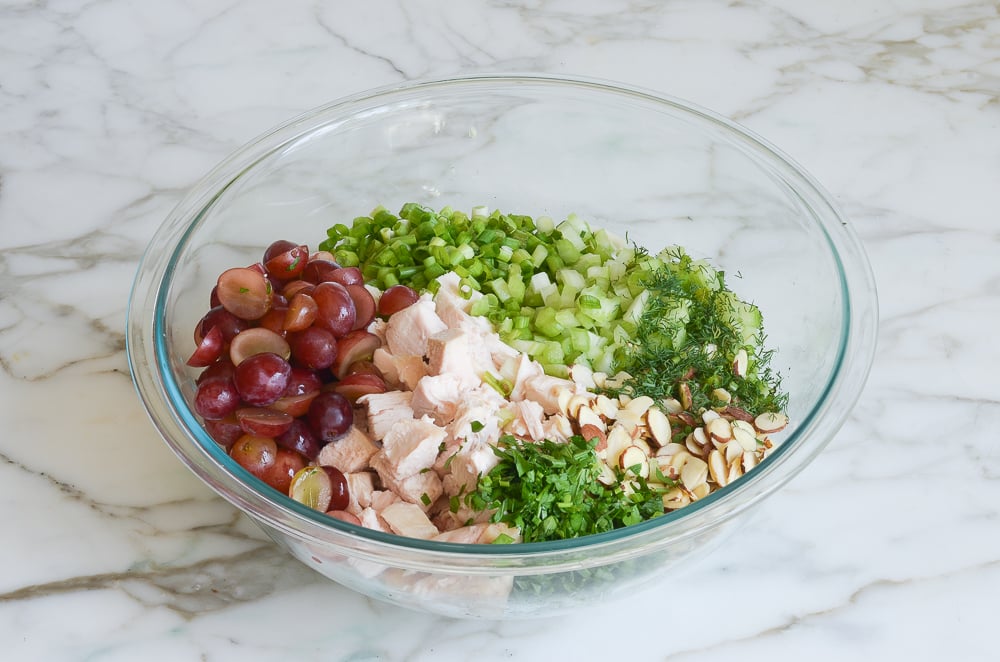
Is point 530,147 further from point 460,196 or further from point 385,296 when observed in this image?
point 385,296

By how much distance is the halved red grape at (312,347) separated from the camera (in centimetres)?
160

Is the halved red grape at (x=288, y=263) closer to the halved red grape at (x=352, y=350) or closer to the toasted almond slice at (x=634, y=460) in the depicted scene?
the halved red grape at (x=352, y=350)

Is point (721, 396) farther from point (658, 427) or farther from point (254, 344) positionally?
point (254, 344)

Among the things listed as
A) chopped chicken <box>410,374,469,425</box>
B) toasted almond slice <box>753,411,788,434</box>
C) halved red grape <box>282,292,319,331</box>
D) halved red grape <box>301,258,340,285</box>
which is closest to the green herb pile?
chopped chicken <box>410,374,469,425</box>

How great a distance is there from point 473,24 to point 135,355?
173 cm

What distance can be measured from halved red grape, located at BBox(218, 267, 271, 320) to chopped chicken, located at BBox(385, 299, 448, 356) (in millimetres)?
244

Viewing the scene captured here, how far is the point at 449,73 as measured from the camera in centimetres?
269

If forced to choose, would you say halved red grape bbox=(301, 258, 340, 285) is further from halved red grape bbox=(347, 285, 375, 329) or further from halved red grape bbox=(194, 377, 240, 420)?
halved red grape bbox=(194, 377, 240, 420)

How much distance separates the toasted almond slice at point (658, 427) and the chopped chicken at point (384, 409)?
0.39m

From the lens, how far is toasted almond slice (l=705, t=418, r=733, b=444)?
158 cm

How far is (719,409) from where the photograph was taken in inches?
65.1

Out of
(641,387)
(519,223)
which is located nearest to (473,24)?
(519,223)

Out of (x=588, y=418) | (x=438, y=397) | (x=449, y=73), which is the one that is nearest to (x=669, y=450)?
(x=588, y=418)

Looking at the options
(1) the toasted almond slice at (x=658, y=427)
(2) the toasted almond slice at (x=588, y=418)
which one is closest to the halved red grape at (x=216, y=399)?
(2) the toasted almond slice at (x=588, y=418)
